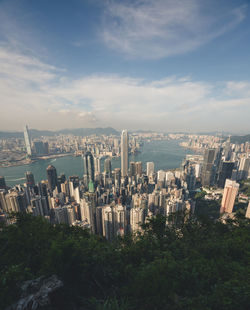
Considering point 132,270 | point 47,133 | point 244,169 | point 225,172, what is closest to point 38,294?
point 132,270

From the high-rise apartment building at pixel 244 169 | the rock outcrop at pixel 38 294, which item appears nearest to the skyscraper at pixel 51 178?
the rock outcrop at pixel 38 294

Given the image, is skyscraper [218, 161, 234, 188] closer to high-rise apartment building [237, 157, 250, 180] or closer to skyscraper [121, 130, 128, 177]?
high-rise apartment building [237, 157, 250, 180]

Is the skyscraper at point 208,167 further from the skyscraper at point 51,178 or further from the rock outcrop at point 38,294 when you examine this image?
the rock outcrop at point 38,294

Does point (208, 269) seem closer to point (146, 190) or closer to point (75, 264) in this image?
point (75, 264)

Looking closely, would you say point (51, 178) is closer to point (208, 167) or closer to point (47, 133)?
point (208, 167)

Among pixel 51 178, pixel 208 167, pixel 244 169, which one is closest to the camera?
pixel 51 178

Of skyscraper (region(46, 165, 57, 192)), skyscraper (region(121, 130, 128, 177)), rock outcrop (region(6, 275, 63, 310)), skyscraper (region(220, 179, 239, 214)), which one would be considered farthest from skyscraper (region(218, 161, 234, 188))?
rock outcrop (region(6, 275, 63, 310))
